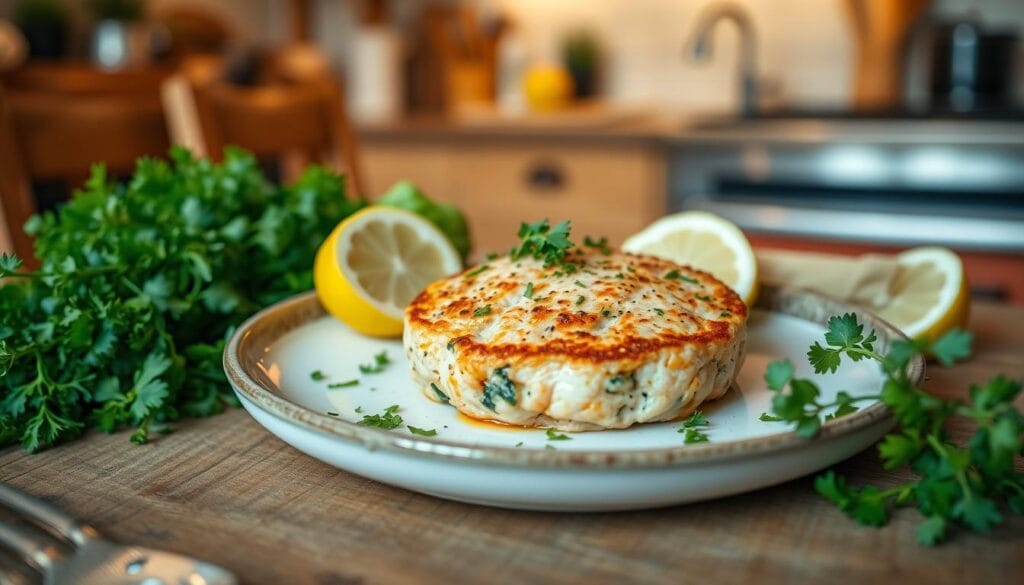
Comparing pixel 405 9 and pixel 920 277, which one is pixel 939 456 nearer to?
pixel 920 277

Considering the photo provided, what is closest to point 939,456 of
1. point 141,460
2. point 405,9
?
point 141,460

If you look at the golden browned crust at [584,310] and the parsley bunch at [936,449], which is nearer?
the parsley bunch at [936,449]

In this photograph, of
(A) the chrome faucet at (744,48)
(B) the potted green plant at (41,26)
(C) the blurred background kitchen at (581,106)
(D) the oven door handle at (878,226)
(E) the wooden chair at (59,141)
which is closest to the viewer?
(E) the wooden chair at (59,141)

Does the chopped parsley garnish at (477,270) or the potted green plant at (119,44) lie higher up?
the potted green plant at (119,44)

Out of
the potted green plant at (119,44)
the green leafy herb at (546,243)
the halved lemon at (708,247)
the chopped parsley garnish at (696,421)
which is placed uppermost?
the potted green plant at (119,44)

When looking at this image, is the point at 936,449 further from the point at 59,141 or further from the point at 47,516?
the point at 59,141

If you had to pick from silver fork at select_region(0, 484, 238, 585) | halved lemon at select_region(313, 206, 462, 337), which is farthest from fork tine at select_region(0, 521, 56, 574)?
halved lemon at select_region(313, 206, 462, 337)

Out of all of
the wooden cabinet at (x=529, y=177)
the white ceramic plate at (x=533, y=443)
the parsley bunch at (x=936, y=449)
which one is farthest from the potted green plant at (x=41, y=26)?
the parsley bunch at (x=936, y=449)

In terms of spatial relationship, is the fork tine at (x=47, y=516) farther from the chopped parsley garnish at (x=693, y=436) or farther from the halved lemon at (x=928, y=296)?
the halved lemon at (x=928, y=296)

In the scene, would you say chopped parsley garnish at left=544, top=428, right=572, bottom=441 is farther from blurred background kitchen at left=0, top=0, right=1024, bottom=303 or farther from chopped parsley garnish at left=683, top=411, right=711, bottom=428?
blurred background kitchen at left=0, top=0, right=1024, bottom=303

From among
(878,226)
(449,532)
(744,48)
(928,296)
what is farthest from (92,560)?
(744,48)
